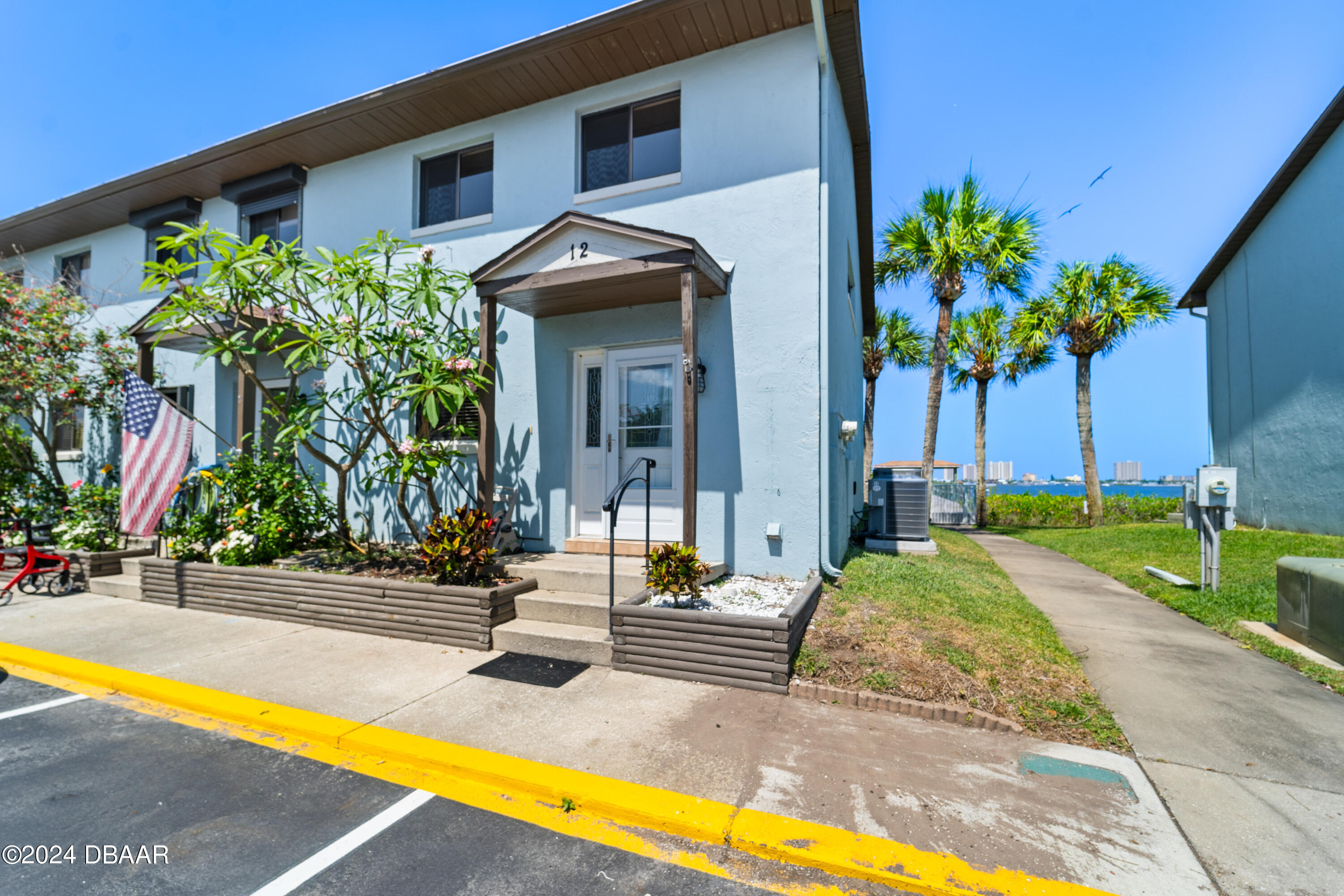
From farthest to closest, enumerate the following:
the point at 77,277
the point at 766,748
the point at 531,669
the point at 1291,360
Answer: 1. the point at 1291,360
2. the point at 77,277
3. the point at 531,669
4. the point at 766,748

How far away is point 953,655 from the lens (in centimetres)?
412

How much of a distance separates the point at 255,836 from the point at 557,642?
7.54ft

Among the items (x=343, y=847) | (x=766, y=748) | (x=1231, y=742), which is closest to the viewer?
(x=343, y=847)

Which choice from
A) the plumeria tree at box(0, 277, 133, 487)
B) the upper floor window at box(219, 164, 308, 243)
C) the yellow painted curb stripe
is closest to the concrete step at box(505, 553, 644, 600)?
the yellow painted curb stripe

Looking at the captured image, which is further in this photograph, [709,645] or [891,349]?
[891,349]

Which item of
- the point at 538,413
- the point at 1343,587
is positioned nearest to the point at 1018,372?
the point at 1343,587

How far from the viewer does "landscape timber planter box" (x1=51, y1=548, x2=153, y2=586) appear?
7.07 meters

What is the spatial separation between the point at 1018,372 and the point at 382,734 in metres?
21.3

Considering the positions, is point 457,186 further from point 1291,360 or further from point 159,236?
point 1291,360

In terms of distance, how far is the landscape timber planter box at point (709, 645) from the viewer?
3.86m

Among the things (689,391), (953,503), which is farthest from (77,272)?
(953,503)

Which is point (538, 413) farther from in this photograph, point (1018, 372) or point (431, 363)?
point (1018, 372)

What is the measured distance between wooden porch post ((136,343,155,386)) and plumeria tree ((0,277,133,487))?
167cm

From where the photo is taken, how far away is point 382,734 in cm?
325
